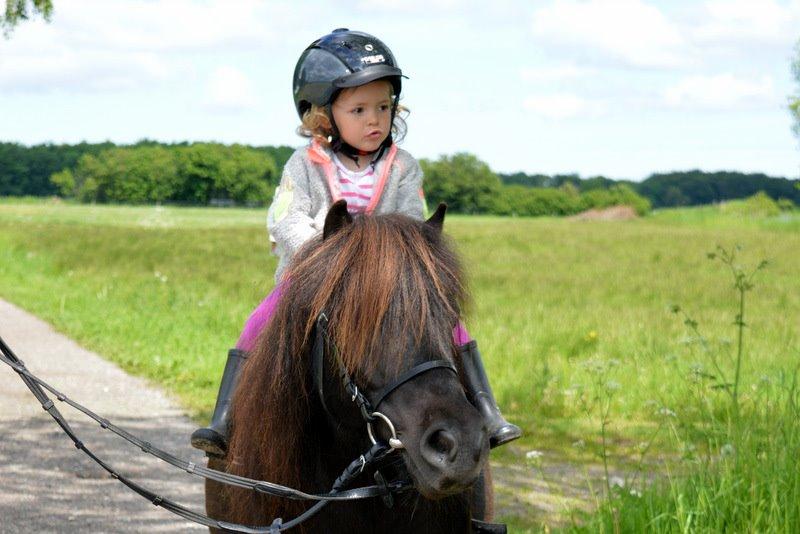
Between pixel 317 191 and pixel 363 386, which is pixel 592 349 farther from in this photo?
pixel 363 386

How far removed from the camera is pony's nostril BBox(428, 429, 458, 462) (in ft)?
8.21

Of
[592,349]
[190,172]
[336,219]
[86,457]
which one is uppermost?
[190,172]

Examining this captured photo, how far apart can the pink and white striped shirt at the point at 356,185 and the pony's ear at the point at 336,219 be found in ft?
2.61

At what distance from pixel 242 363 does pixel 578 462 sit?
465 cm

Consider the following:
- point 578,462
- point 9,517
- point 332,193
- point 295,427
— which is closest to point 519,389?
point 578,462

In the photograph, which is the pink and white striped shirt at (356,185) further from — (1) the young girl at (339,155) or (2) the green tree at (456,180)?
(2) the green tree at (456,180)

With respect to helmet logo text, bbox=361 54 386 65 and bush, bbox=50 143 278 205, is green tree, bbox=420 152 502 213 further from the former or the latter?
helmet logo text, bbox=361 54 386 65

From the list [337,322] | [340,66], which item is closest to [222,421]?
[337,322]

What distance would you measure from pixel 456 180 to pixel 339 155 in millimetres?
40591

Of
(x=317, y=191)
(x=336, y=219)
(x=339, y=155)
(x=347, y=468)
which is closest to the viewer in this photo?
(x=347, y=468)

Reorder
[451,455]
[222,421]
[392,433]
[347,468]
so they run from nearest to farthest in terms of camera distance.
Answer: [451,455]
[392,433]
[347,468]
[222,421]

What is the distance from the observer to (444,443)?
2.53m

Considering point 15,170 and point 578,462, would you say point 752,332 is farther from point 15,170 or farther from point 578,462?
point 15,170

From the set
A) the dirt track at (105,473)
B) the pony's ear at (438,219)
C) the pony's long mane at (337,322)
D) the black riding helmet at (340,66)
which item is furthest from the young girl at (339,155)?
the dirt track at (105,473)
